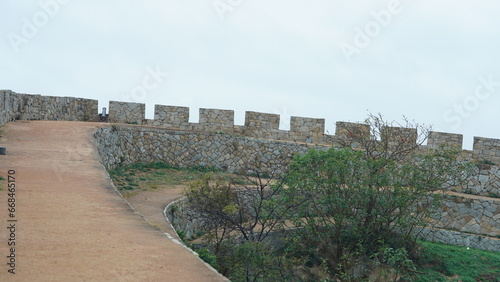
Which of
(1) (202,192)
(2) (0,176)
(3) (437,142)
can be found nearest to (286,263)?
(1) (202,192)

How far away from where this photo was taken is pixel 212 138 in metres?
20.3

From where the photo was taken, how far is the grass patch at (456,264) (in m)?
14.0

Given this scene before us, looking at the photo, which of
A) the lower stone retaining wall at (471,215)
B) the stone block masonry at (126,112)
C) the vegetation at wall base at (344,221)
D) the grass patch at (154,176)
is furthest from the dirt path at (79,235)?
the lower stone retaining wall at (471,215)

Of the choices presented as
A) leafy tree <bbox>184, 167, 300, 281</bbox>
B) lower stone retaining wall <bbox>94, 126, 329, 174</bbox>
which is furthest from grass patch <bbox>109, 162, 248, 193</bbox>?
leafy tree <bbox>184, 167, 300, 281</bbox>

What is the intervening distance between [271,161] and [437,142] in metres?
5.43

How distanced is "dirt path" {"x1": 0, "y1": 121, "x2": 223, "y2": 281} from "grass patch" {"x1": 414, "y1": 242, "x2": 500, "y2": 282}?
8.23m

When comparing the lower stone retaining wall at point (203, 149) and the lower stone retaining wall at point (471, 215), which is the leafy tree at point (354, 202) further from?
the lower stone retaining wall at point (203, 149)

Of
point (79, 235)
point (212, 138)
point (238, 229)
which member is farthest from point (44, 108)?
point (79, 235)

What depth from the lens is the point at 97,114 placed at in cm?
2127

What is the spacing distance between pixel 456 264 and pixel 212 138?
29.8ft

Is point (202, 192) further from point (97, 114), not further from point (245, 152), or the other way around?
point (97, 114)

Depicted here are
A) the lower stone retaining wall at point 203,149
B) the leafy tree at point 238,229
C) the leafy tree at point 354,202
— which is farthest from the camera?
the lower stone retaining wall at point 203,149

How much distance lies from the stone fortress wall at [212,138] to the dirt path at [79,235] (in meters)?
8.11

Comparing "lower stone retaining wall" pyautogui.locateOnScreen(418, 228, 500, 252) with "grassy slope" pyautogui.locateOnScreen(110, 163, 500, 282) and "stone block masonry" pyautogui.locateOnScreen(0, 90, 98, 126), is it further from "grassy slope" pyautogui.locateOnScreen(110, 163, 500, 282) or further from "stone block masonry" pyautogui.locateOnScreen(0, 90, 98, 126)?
"stone block masonry" pyautogui.locateOnScreen(0, 90, 98, 126)
